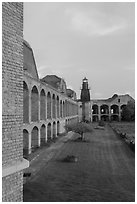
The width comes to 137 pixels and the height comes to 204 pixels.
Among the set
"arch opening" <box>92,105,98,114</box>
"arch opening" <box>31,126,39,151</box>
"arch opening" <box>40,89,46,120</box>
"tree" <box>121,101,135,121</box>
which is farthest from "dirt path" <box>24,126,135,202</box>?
"arch opening" <box>92,105,98,114</box>

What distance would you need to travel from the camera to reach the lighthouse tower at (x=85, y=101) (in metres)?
71.9

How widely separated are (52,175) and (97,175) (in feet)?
9.95

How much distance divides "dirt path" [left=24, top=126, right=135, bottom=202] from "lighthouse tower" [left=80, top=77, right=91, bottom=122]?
2014 inches

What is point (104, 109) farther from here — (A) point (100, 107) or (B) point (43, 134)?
(B) point (43, 134)

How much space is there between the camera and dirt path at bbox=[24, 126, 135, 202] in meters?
10.7

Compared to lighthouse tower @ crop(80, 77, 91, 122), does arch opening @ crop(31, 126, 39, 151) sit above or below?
below

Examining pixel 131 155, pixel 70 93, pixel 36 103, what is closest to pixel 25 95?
pixel 36 103

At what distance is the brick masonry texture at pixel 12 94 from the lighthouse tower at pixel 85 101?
6680 cm

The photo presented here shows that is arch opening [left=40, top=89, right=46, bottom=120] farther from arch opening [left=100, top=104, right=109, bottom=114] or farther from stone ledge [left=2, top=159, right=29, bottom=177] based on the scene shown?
arch opening [left=100, top=104, right=109, bottom=114]

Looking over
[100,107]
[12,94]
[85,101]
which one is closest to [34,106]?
[12,94]

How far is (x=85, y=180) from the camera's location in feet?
44.2

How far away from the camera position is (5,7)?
4801 millimetres

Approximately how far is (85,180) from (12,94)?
33.4ft

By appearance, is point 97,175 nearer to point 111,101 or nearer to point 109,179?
point 109,179
